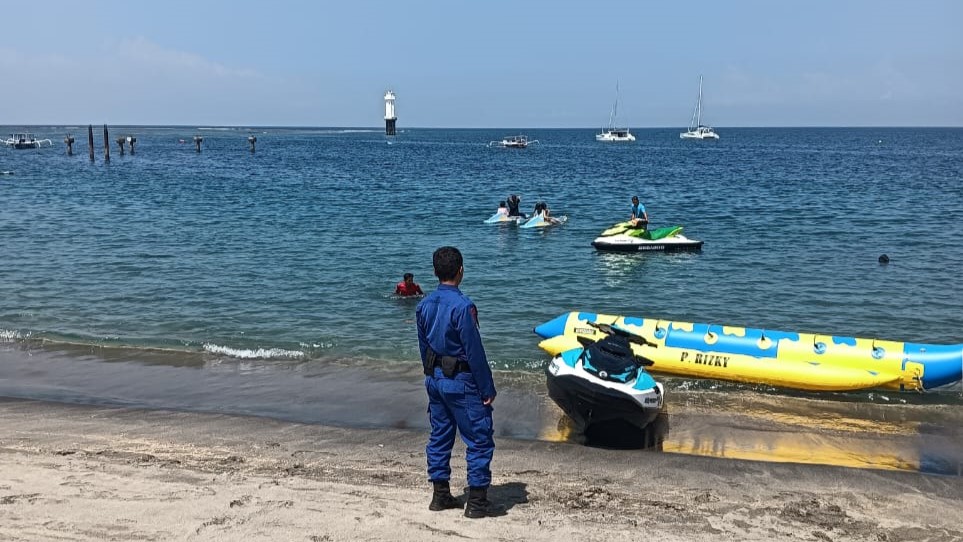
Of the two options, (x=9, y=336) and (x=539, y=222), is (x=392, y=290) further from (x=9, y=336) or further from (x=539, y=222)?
(x=539, y=222)

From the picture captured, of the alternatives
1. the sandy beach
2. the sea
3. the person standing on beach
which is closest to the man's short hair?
the person standing on beach

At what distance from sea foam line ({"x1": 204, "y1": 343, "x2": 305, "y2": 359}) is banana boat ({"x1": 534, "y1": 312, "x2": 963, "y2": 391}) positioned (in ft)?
16.2

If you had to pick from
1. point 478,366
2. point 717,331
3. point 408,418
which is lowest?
point 408,418

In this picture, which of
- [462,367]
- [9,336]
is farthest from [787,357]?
[9,336]

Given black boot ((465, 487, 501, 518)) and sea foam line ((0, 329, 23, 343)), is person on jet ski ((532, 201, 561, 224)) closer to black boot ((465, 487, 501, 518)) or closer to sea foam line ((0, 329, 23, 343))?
sea foam line ((0, 329, 23, 343))

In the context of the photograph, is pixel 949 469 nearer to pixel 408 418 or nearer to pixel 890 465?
pixel 890 465

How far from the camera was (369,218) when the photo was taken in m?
32.5

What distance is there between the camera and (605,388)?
29.2ft

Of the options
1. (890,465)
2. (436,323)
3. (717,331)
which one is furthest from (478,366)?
(717,331)

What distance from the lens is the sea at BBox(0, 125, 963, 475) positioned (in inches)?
427

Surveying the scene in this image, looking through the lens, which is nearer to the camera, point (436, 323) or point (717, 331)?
point (436, 323)

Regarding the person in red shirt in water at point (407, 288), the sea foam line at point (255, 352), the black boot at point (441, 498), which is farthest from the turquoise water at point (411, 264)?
the black boot at point (441, 498)

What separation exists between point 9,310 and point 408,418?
10820 millimetres

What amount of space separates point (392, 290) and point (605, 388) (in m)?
10.4
